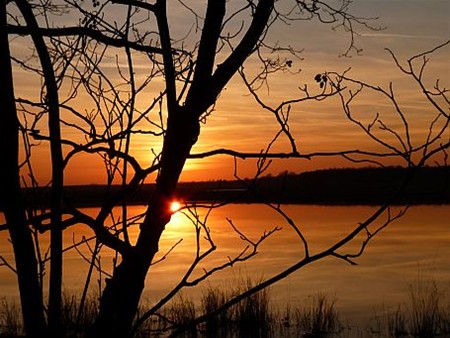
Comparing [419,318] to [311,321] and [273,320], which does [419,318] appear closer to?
[311,321]

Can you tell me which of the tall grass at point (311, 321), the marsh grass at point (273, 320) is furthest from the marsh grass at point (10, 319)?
the tall grass at point (311, 321)

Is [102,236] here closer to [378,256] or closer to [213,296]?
[213,296]

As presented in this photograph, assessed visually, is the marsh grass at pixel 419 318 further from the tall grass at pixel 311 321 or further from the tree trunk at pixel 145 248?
the tree trunk at pixel 145 248

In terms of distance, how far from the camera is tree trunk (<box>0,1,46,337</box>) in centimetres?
168

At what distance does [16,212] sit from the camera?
1.69m

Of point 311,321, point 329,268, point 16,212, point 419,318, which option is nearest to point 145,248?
point 16,212

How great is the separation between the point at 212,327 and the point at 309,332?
1431 mm

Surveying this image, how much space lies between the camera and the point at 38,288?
5.66 ft

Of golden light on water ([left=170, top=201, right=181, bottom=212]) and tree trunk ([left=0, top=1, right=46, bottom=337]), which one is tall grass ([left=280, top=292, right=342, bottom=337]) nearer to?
golden light on water ([left=170, top=201, right=181, bottom=212])

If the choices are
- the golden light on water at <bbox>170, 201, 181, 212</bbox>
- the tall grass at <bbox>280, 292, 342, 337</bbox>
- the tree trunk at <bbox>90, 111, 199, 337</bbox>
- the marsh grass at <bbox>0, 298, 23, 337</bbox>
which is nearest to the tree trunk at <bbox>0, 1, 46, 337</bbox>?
the tree trunk at <bbox>90, 111, 199, 337</bbox>

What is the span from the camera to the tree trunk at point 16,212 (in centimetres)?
168

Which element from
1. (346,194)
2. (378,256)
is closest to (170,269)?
(378,256)

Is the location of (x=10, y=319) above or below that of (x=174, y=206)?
below

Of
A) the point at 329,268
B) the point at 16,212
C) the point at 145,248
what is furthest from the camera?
the point at 329,268
